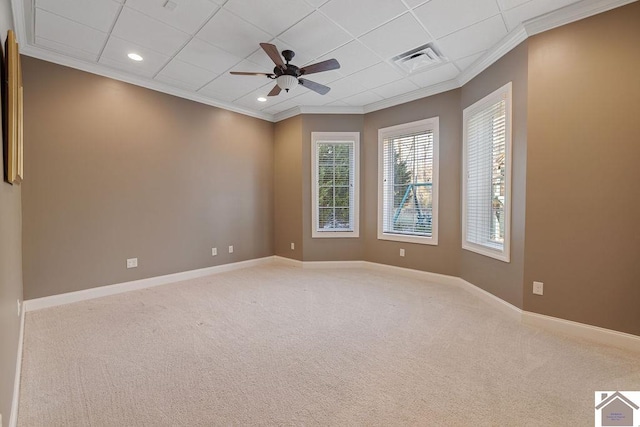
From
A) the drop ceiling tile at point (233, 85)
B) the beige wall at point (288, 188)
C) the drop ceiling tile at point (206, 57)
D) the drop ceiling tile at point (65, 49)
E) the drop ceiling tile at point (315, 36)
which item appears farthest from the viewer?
the beige wall at point (288, 188)

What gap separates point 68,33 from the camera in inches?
111

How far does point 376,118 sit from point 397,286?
9.29ft

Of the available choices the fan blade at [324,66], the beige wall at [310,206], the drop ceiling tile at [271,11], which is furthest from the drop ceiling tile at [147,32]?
the beige wall at [310,206]

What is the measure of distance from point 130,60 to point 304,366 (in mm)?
3896

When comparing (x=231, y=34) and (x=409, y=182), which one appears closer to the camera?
(x=231, y=34)

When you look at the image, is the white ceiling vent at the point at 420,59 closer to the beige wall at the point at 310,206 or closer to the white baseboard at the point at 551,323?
the beige wall at the point at 310,206

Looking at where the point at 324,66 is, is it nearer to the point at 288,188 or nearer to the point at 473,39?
the point at 473,39

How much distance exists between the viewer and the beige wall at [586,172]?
2.32 metres

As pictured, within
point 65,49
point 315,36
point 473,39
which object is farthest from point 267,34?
point 65,49

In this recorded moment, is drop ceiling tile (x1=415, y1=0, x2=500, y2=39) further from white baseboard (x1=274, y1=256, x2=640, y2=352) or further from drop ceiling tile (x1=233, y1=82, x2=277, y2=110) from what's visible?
white baseboard (x1=274, y1=256, x2=640, y2=352)

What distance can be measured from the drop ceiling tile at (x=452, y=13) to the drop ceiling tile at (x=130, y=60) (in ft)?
9.47

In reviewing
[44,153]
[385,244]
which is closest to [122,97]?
[44,153]

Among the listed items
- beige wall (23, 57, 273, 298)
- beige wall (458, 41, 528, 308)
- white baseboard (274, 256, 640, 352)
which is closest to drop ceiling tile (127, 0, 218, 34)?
beige wall (23, 57, 273, 298)

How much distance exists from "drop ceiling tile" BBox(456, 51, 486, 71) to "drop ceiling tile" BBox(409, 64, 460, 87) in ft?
0.23
